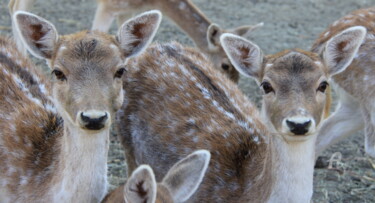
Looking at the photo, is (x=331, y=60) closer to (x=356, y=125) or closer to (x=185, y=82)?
(x=185, y=82)

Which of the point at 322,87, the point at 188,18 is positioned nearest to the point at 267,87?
the point at 322,87

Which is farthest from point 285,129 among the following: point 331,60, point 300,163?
point 331,60

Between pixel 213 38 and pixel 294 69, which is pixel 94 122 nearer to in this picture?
pixel 294 69

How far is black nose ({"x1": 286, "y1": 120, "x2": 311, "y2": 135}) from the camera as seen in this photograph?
13.7 ft

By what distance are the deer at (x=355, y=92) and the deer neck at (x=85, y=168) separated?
2.06 m

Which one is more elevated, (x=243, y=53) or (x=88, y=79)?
(x=88, y=79)

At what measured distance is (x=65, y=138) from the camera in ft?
14.8

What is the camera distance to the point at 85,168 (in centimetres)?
437

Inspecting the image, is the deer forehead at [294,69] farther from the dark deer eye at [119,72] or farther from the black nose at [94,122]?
the black nose at [94,122]

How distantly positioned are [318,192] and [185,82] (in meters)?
1.49

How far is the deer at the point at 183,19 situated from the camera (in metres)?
8.54

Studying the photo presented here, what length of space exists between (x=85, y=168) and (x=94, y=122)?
403 millimetres

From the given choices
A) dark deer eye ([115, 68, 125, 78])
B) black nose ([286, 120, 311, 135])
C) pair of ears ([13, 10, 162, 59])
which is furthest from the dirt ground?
black nose ([286, 120, 311, 135])

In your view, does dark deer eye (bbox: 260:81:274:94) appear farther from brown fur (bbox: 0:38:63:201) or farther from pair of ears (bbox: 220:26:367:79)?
brown fur (bbox: 0:38:63:201)
